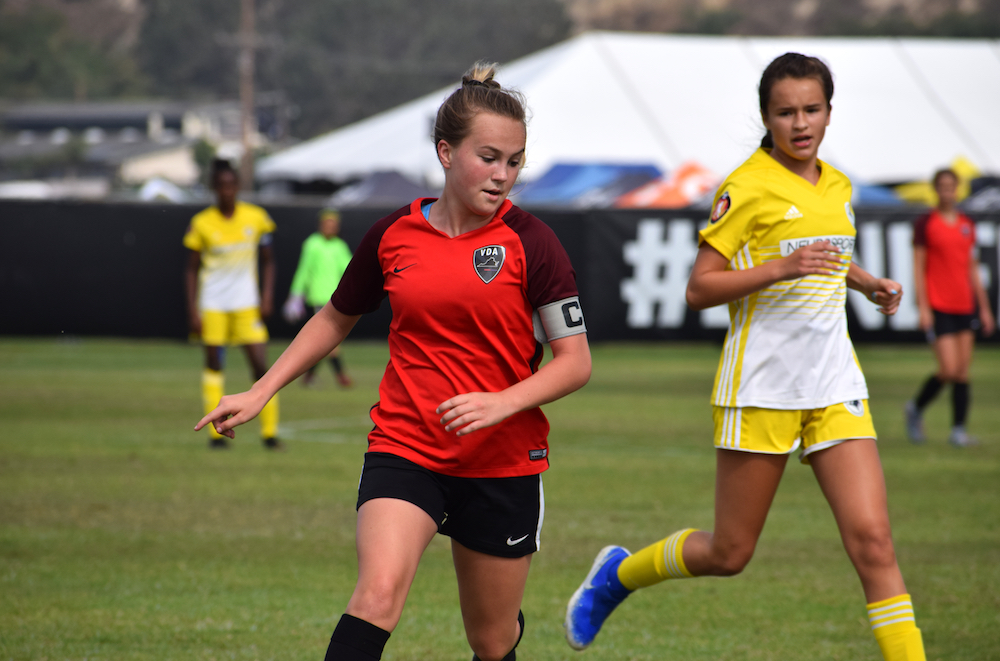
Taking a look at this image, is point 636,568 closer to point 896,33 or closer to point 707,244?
point 707,244

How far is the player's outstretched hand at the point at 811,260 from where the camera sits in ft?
14.3

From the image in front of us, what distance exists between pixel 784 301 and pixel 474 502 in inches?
59.7

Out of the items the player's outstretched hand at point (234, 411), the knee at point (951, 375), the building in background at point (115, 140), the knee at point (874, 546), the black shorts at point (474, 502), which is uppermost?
the player's outstretched hand at point (234, 411)

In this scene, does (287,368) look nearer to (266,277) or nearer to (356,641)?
(356,641)

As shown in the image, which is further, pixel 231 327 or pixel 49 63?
pixel 49 63

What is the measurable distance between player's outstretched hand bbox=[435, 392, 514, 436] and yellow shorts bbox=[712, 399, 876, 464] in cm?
138

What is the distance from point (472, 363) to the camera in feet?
12.8

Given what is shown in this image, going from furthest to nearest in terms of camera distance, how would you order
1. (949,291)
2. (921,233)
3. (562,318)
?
(921,233), (949,291), (562,318)

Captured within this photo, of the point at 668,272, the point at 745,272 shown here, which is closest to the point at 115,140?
the point at 668,272

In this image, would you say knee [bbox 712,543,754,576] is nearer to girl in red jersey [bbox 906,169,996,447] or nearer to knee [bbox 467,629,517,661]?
knee [bbox 467,629,517,661]

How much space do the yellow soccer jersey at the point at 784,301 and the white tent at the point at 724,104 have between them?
86.3 ft

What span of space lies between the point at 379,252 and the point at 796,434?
1715 mm

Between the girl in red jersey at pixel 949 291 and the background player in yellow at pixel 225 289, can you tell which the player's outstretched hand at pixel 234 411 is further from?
the girl in red jersey at pixel 949 291

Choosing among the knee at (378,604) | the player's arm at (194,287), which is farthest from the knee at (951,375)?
the knee at (378,604)
